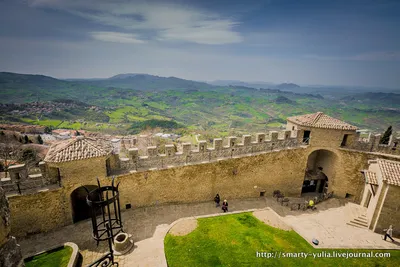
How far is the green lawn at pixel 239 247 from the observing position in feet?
28.8

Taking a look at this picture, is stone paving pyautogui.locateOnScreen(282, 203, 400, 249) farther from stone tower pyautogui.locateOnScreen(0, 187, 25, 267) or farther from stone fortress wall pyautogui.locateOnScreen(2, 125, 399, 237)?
stone tower pyautogui.locateOnScreen(0, 187, 25, 267)

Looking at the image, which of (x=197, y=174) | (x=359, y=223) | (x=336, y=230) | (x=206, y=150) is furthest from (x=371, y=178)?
(x=197, y=174)

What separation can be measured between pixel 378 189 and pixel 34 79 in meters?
208

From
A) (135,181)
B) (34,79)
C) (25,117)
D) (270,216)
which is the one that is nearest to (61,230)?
(135,181)

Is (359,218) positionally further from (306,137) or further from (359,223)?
(306,137)

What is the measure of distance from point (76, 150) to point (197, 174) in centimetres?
664

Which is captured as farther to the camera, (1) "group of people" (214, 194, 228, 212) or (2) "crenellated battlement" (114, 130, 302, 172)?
(1) "group of people" (214, 194, 228, 212)

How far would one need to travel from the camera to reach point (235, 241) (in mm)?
9812

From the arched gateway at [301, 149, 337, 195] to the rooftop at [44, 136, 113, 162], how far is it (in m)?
14.9

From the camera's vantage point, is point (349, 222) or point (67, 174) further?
point (349, 222)

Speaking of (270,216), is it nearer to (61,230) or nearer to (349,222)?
(349,222)

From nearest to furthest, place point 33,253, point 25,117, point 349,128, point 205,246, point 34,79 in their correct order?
1. point 33,253
2. point 205,246
3. point 349,128
4. point 25,117
5. point 34,79

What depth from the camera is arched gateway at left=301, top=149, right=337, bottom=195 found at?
1605 centimetres

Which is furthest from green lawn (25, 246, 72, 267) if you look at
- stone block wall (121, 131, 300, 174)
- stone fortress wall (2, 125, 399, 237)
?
stone block wall (121, 131, 300, 174)
